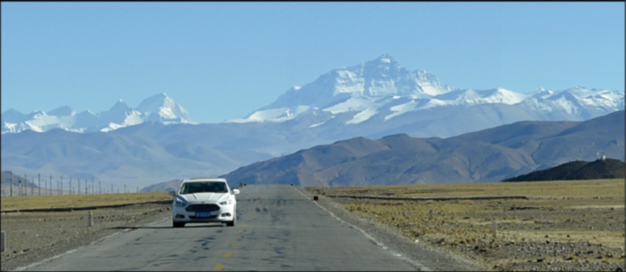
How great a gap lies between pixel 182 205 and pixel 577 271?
16120mm

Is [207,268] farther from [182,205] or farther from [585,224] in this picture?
[585,224]

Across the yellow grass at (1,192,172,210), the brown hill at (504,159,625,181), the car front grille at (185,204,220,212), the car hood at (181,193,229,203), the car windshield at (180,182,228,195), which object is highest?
the car windshield at (180,182,228,195)

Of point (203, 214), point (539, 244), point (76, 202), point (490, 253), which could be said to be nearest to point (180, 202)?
point (203, 214)

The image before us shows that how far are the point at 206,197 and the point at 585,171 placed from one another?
149 meters

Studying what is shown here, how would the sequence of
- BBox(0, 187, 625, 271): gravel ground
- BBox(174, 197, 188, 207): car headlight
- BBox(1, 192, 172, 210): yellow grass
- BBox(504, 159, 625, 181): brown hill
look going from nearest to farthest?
1. BBox(0, 187, 625, 271): gravel ground
2. BBox(174, 197, 188, 207): car headlight
3. BBox(1, 192, 172, 210): yellow grass
4. BBox(504, 159, 625, 181): brown hill

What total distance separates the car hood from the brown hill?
138 meters

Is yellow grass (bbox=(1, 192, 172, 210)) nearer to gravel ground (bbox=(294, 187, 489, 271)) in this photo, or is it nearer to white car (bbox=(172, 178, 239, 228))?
white car (bbox=(172, 178, 239, 228))

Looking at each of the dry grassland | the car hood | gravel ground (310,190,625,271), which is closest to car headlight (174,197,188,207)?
the car hood

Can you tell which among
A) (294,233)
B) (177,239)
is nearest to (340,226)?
(294,233)

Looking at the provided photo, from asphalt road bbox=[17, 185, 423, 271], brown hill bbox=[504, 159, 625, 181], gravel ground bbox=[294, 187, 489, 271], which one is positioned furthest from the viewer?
brown hill bbox=[504, 159, 625, 181]

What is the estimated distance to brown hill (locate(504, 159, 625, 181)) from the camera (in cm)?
16585

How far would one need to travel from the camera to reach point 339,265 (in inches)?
778

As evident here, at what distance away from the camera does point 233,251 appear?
907 inches

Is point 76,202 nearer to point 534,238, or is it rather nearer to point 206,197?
point 206,197
